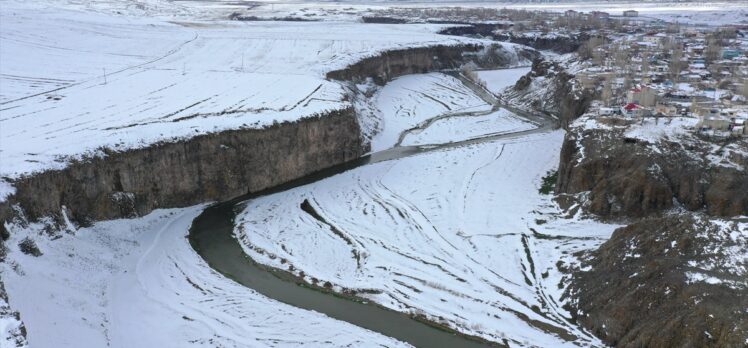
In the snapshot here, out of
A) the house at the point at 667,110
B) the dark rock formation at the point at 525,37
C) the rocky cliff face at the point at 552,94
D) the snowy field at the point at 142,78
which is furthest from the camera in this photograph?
the dark rock formation at the point at 525,37

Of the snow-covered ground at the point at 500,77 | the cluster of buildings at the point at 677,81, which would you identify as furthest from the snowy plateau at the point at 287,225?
the snow-covered ground at the point at 500,77

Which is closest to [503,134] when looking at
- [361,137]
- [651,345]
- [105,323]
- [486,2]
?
[361,137]

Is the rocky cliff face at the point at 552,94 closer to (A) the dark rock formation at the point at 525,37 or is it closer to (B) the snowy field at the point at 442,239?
(B) the snowy field at the point at 442,239

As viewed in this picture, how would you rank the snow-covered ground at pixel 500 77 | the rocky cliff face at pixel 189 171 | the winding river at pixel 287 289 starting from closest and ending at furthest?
the winding river at pixel 287 289 → the rocky cliff face at pixel 189 171 → the snow-covered ground at pixel 500 77

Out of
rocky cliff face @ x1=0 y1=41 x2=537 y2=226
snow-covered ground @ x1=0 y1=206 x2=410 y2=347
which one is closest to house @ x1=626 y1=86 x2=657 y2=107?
rocky cliff face @ x1=0 y1=41 x2=537 y2=226

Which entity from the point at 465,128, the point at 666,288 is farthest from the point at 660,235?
the point at 465,128

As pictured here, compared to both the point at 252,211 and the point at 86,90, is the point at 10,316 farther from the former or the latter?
the point at 86,90

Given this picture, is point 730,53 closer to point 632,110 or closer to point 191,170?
point 632,110
